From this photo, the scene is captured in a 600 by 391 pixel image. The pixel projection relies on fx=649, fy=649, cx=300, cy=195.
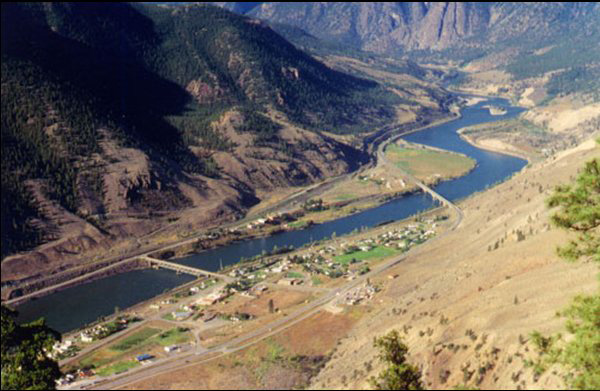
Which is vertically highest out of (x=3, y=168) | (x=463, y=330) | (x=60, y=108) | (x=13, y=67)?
(x=13, y=67)

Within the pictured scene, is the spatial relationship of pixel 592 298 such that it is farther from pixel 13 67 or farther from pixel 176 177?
pixel 13 67

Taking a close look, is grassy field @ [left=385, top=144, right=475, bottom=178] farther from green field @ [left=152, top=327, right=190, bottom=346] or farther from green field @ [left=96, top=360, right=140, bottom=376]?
green field @ [left=96, top=360, right=140, bottom=376]

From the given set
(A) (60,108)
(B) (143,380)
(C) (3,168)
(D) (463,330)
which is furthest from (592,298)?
(A) (60,108)

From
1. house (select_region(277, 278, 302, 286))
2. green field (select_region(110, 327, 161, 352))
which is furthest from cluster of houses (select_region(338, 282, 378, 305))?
green field (select_region(110, 327, 161, 352))

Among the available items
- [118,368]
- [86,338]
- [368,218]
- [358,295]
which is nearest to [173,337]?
[118,368]

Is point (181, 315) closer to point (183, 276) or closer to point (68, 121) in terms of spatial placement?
point (183, 276)

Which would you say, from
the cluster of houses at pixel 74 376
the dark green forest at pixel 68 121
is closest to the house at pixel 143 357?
the cluster of houses at pixel 74 376
